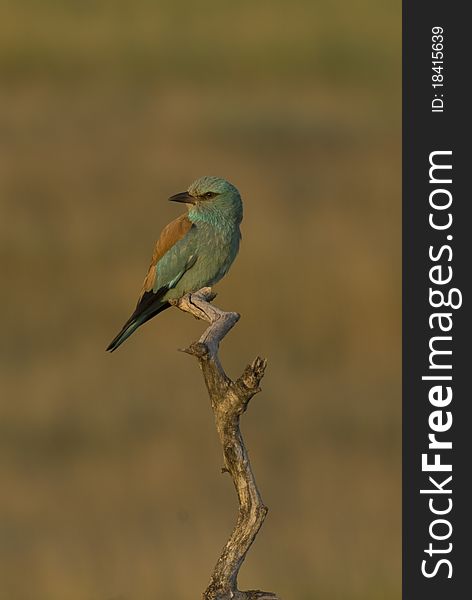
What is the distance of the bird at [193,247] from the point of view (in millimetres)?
7758

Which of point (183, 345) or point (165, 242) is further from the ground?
point (183, 345)

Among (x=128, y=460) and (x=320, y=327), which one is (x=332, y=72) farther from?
(x=128, y=460)

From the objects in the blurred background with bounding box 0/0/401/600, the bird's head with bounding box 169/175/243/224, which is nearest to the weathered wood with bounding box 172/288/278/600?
the bird's head with bounding box 169/175/243/224

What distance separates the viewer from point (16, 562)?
12820 millimetres

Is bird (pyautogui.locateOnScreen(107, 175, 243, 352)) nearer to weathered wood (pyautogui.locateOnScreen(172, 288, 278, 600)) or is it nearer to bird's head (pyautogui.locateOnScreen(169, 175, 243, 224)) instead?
bird's head (pyautogui.locateOnScreen(169, 175, 243, 224))

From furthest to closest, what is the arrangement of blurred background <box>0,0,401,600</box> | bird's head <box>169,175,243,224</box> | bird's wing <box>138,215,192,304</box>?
blurred background <box>0,0,401,600</box>
bird's wing <box>138,215,192,304</box>
bird's head <box>169,175,243,224</box>

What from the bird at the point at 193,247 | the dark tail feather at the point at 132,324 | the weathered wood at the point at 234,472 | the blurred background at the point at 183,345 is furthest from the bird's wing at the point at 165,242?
the blurred background at the point at 183,345

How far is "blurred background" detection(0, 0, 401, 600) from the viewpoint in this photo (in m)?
12.8

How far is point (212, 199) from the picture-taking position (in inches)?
305

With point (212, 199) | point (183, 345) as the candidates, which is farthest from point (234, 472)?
point (183, 345)

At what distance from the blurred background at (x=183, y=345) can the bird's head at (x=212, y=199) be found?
13.7 feet

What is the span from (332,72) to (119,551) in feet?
55.4

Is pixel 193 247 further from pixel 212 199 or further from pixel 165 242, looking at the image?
pixel 212 199

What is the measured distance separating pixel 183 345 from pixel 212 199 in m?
9.34
